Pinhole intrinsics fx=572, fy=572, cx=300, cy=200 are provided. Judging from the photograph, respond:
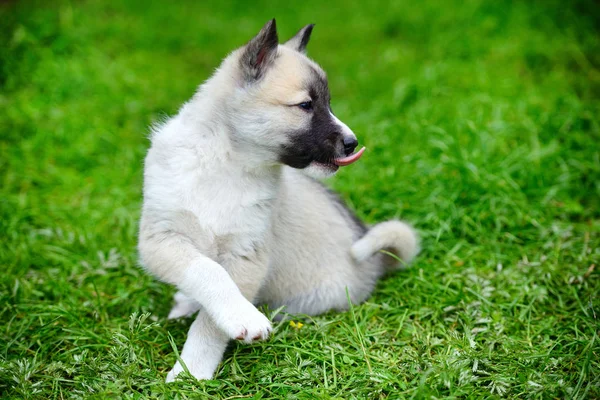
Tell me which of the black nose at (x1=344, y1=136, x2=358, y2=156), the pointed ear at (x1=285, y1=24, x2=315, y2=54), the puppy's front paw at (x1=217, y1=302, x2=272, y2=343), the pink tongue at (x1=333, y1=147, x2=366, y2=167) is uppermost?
the pointed ear at (x1=285, y1=24, x2=315, y2=54)

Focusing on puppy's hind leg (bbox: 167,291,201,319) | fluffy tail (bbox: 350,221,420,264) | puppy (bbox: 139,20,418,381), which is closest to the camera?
puppy (bbox: 139,20,418,381)

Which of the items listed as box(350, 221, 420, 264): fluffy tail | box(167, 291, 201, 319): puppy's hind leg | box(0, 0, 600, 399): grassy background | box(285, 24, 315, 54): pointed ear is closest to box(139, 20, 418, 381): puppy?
box(285, 24, 315, 54): pointed ear

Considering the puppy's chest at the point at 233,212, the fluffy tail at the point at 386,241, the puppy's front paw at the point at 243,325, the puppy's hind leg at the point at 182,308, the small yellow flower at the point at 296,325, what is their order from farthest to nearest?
the fluffy tail at the point at 386,241 < the puppy's hind leg at the point at 182,308 < the small yellow flower at the point at 296,325 < the puppy's chest at the point at 233,212 < the puppy's front paw at the point at 243,325

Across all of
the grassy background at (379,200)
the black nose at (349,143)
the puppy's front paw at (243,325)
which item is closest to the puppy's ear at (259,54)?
the black nose at (349,143)

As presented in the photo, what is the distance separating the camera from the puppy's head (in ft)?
10.0

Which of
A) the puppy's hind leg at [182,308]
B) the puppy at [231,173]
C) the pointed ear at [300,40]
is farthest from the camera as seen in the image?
the puppy's hind leg at [182,308]

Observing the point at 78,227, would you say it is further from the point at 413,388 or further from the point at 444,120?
the point at 444,120

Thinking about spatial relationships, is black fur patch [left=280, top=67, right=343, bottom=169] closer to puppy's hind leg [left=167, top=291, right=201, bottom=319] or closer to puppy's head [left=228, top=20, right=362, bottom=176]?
puppy's head [left=228, top=20, right=362, bottom=176]

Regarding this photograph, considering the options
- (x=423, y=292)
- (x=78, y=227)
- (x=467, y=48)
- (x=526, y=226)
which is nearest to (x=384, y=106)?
(x=467, y=48)

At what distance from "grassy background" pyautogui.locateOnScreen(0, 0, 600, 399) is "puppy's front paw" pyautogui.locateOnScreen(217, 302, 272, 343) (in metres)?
0.29

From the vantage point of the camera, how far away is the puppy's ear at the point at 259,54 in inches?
119

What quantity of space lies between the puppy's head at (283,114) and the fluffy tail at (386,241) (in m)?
0.83

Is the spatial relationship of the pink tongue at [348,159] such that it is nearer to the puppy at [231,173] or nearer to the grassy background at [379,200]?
the puppy at [231,173]

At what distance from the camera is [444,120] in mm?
5613
